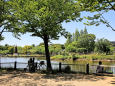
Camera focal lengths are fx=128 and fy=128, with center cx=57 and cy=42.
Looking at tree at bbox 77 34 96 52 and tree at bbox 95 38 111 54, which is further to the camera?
tree at bbox 77 34 96 52

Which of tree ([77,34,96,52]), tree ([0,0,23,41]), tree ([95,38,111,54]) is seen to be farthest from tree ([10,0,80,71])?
tree ([77,34,96,52])

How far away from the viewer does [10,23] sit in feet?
51.4

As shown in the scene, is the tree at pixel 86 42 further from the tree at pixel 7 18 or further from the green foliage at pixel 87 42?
the tree at pixel 7 18

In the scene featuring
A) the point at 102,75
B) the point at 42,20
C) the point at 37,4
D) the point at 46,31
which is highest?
the point at 37,4

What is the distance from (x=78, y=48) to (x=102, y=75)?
180ft

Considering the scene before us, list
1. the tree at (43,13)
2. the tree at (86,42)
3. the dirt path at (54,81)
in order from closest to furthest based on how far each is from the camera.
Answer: the dirt path at (54,81) → the tree at (43,13) → the tree at (86,42)

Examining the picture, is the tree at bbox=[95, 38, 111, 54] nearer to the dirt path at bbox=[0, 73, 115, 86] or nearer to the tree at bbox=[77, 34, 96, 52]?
the tree at bbox=[77, 34, 96, 52]

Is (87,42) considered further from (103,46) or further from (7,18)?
(7,18)

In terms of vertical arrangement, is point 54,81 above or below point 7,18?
below

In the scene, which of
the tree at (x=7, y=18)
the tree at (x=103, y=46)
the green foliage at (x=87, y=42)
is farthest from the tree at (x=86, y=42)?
the tree at (x=7, y=18)

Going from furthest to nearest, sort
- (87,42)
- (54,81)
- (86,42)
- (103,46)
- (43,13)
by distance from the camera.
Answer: (87,42)
(86,42)
(103,46)
(43,13)
(54,81)

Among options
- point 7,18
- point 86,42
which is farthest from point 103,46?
point 7,18

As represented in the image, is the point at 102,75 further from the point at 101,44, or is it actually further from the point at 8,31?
the point at 101,44

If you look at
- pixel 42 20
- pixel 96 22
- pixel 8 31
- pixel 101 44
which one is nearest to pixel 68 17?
pixel 42 20
